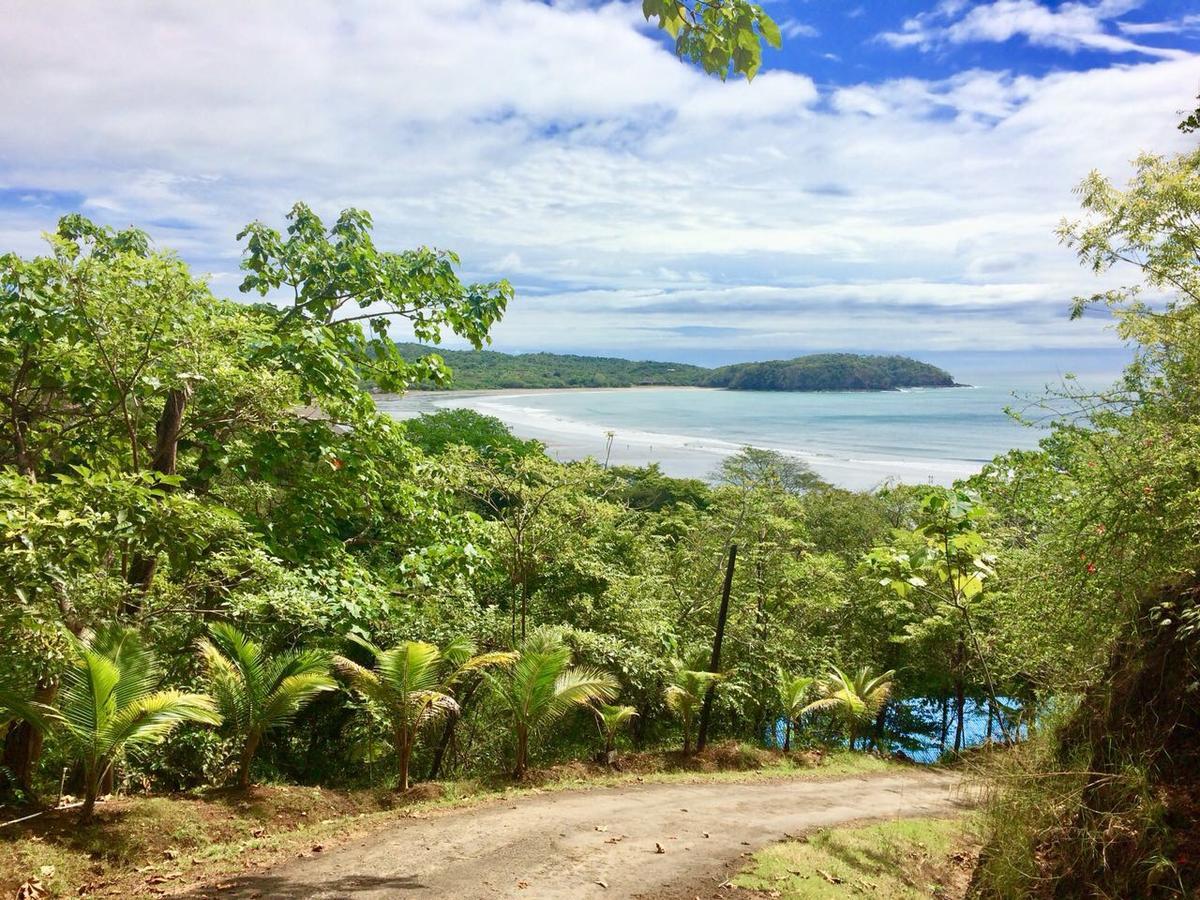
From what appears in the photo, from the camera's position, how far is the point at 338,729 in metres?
13.5

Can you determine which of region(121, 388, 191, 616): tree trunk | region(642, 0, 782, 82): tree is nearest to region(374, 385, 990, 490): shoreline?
region(121, 388, 191, 616): tree trunk

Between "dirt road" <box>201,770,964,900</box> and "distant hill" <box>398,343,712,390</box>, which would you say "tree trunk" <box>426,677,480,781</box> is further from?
"distant hill" <box>398,343,712,390</box>

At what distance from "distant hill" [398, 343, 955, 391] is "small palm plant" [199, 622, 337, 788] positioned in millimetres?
143547

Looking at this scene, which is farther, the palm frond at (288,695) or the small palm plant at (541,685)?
the small palm plant at (541,685)

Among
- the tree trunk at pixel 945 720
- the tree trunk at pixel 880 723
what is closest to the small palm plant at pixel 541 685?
the tree trunk at pixel 880 723

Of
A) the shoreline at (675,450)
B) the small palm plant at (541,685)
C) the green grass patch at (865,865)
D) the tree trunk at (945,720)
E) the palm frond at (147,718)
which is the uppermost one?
the shoreline at (675,450)

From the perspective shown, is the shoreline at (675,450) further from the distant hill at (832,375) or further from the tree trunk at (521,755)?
the distant hill at (832,375)

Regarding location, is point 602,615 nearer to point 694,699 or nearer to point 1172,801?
point 694,699

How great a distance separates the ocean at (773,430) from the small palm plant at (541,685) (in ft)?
21.6

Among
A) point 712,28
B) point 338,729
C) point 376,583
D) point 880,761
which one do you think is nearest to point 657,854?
point 376,583

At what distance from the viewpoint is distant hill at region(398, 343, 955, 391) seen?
163 metres

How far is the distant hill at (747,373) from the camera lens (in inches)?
6432

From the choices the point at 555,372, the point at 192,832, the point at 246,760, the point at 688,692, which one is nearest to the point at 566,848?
the point at 192,832

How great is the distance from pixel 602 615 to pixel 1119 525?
7.65m
